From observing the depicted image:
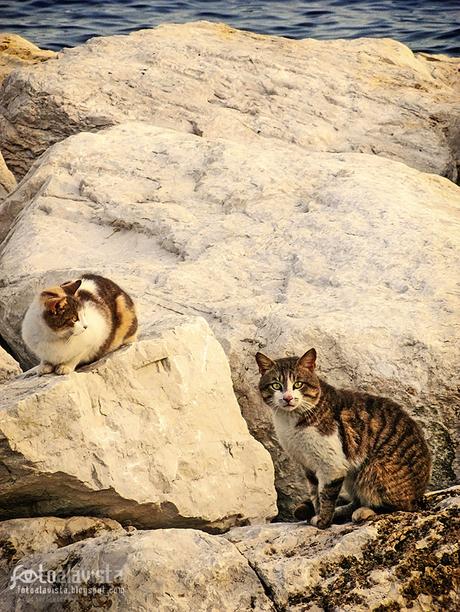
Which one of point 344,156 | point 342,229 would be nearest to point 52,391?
point 342,229

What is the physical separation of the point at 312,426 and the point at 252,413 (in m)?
1.49

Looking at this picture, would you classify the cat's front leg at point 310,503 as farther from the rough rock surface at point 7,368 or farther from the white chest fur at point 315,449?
the rough rock surface at point 7,368

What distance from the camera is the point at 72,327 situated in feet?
21.2

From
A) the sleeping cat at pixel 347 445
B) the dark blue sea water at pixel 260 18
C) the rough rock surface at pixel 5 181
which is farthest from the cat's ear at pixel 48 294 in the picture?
the dark blue sea water at pixel 260 18

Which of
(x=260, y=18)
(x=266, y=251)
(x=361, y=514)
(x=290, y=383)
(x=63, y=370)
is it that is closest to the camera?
(x=361, y=514)

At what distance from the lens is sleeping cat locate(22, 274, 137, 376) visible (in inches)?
Result: 254

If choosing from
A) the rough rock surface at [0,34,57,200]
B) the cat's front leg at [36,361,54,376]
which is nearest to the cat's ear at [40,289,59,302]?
the cat's front leg at [36,361,54,376]

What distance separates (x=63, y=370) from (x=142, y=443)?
679 mm

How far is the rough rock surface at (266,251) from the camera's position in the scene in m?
7.50

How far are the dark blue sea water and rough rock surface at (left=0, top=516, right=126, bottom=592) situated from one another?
51.1ft

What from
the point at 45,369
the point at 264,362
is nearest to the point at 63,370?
the point at 45,369

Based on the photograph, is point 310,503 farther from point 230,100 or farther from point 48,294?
point 230,100

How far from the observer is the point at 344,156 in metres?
10.6

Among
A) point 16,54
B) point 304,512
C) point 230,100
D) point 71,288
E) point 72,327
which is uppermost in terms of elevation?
point 71,288
